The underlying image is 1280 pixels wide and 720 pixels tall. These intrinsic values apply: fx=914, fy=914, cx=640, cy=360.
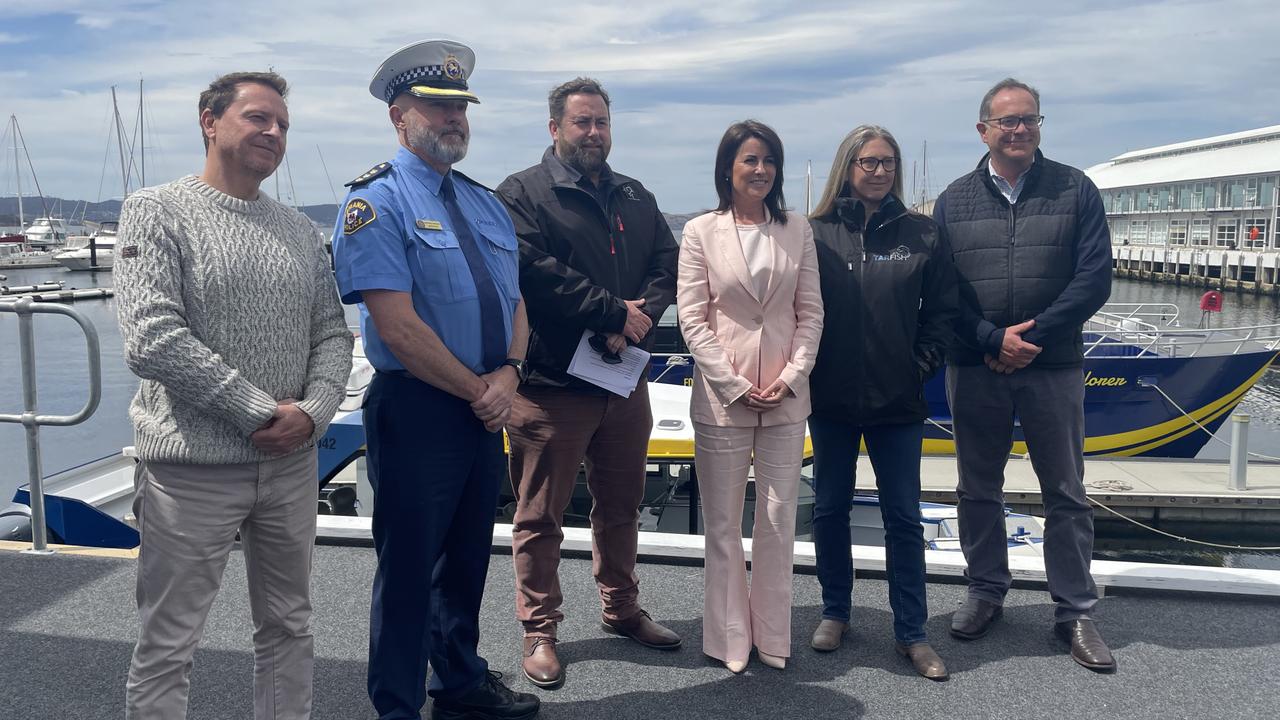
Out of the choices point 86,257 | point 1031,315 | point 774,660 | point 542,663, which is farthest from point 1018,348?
point 86,257

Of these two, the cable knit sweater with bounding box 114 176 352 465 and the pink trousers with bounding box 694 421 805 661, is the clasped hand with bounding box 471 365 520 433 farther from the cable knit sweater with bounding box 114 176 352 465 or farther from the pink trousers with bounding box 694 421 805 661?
the pink trousers with bounding box 694 421 805 661

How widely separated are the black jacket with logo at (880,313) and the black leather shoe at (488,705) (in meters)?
1.25

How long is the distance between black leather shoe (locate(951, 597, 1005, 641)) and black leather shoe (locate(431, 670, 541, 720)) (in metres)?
1.42

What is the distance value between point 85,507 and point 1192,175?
56.3 metres

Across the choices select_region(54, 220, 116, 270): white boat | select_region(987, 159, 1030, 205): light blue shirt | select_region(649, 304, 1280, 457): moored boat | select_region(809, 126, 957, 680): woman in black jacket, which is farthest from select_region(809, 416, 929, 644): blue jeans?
select_region(54, 220, 116, 270): white boat

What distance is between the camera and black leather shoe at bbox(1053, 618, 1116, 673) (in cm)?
277

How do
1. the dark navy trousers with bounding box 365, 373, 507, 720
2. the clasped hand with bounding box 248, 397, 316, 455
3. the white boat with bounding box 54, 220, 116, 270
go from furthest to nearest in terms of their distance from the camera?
the white boat with bounding box 54, 220, 116, 270 < the dark navy trousers with bounding box 365, 373, 507, 720 < the clasped hand with bounding box 248, 397, 316, 455

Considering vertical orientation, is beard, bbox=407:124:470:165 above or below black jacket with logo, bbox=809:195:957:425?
above

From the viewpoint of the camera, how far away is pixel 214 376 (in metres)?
1.93

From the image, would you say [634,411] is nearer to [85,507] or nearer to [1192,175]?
[85,507]

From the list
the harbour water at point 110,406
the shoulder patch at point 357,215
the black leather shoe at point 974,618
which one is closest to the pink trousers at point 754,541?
the black leather shoe at point 974,618

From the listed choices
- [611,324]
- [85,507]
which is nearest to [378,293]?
[611,324]

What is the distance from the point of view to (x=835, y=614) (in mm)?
3006

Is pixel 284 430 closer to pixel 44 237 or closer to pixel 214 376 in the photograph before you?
pixel 214 376
